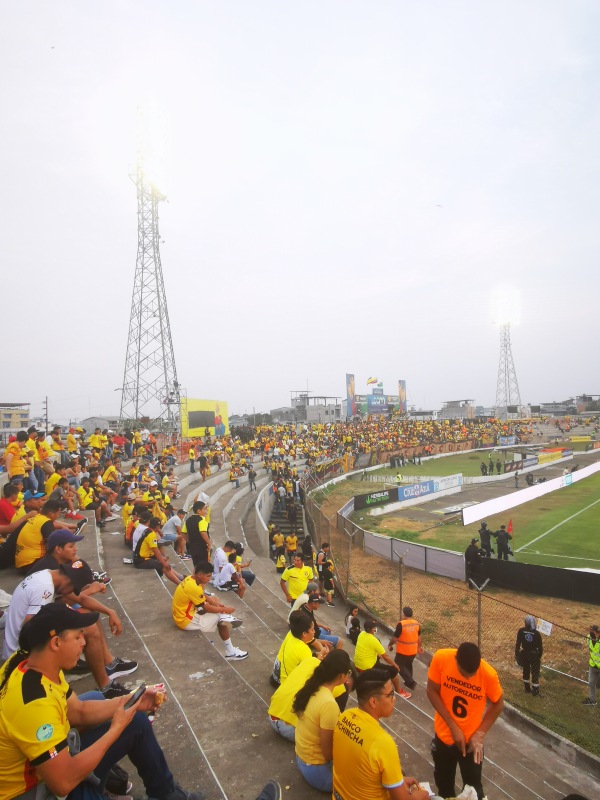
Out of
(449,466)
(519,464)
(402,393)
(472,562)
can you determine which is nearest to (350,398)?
(402,393)

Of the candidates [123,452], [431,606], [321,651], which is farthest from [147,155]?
[321,651]

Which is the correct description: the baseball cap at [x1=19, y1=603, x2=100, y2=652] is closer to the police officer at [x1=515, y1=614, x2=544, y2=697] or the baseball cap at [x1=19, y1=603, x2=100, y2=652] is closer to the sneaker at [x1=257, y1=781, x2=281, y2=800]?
the sneaker at [x1=257, y1=781, x2=281, y2=800]

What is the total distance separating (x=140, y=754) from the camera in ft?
11.0

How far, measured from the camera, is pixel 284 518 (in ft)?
82.8

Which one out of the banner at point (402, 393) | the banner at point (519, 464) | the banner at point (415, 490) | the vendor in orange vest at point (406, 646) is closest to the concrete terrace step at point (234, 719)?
the vendor in orange vest at point (406, 646)

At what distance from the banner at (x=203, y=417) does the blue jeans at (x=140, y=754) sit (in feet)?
140

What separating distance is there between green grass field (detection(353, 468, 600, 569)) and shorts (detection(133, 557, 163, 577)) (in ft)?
50.3

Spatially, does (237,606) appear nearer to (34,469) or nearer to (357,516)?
(34,469)

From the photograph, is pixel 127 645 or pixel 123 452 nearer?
pixel 127 645

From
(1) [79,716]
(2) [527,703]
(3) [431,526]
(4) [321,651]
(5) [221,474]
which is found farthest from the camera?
(5) [221,474]

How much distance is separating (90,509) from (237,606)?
7209 mm

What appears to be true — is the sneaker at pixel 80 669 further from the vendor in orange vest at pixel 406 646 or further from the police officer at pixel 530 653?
the police officer at pixel 530 653

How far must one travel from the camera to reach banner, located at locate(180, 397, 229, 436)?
4612cm

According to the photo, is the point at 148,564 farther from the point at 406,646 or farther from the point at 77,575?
the point at 406,646
